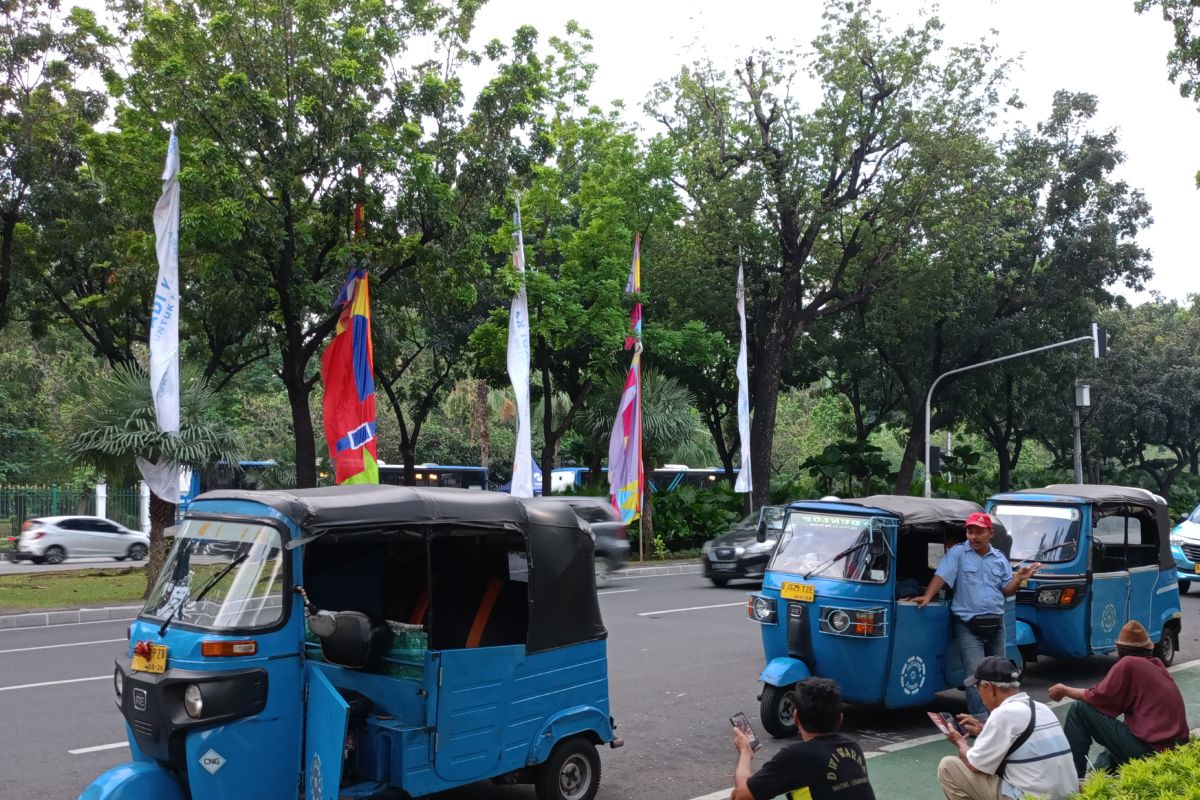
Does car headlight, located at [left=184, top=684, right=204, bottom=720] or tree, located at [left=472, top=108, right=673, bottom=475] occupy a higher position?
tree, located at [left=472, top=108, right=673, bottom=475]

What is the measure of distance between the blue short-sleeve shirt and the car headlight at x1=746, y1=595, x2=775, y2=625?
1.35 meters

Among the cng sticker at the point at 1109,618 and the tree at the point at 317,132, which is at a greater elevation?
the tree at the point at 317,132

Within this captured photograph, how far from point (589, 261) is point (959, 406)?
1722 cm

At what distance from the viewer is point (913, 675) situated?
848 cm

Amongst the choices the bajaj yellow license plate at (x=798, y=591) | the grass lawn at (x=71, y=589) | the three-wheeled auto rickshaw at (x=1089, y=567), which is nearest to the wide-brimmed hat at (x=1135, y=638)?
the bajaj yellow license plate at (x=798, y=591)

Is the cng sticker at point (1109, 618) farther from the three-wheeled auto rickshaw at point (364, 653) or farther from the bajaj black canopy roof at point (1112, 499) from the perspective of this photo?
the three-wheeled auto rickshaw at point (364, 653)

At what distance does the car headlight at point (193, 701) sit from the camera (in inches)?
196

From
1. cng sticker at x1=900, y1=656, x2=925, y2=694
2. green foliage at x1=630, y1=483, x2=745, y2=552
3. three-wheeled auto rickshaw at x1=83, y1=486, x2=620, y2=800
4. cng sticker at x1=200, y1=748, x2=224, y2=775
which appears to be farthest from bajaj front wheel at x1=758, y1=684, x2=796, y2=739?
green foliage at x1=630, y1=483, x2=745, y2=552

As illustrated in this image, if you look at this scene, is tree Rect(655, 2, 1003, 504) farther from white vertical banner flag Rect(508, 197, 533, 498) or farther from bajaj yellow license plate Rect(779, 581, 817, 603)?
bajaj yellow license plate Rect(779, 581, 817, 603)

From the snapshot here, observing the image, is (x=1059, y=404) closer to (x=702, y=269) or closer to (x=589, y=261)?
(x=702, y=269)

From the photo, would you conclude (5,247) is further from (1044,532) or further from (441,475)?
(441,475)

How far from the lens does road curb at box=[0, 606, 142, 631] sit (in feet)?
53.5

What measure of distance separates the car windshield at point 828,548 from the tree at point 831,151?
18.2 m

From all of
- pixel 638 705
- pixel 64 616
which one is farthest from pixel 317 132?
pixel 638 705
